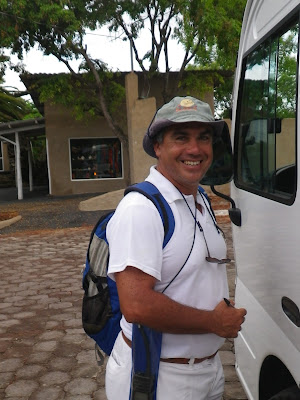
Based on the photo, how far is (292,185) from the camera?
1719 millimetres

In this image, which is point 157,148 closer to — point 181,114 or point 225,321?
point 181,114

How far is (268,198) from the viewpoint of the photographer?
195 cm

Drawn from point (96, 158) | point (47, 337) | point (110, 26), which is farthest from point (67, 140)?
point (47, 337)

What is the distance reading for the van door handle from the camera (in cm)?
161

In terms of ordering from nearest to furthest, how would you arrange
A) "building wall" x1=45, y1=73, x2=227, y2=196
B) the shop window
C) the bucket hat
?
the bucket hat, "building wall" x1=45, y1=73, x2=227, y2=196, the shop window

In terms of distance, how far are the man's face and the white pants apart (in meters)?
0.62

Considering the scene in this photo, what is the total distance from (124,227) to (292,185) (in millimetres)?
672

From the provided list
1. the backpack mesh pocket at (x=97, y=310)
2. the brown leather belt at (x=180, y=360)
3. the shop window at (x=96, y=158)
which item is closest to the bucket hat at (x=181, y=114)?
the backpack mesh pocket at (x=97, y=310)

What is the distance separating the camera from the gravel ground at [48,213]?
39.1ft

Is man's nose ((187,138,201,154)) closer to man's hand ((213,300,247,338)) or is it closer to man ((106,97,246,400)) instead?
man ((106,97,246,400))

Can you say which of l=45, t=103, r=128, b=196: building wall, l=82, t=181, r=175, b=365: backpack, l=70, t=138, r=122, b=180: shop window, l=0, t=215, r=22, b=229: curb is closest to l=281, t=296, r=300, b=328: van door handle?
l=82, t=181, r=175, b=365: backpack

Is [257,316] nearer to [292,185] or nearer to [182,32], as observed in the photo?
[292,185]

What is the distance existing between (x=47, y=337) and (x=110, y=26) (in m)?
13.6

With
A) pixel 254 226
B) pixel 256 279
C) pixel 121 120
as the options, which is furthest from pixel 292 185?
pixel 121 120
